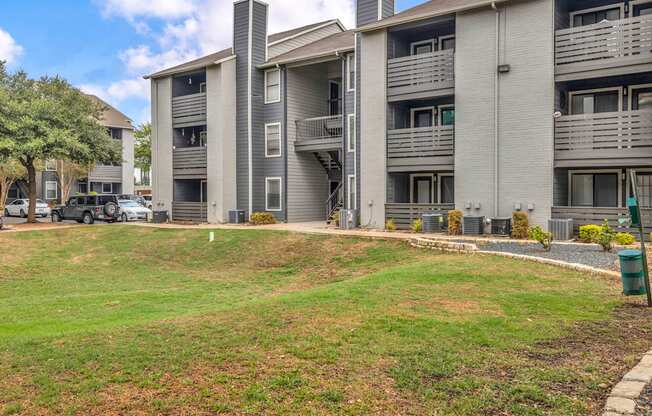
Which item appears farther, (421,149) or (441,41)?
(441,41)

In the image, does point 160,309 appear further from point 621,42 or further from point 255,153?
point 255,153

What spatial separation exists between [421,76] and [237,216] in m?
11.5

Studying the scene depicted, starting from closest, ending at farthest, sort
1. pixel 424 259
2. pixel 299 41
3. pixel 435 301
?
1. pixel 435 301
2. pixel 424 259
3. pixel 299 41

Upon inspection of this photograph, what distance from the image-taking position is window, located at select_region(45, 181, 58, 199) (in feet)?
159

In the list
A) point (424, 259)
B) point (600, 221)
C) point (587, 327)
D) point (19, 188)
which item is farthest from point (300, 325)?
point (19, 188)

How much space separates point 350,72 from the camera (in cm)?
2533

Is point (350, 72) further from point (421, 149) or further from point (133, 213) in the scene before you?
point (133, 213)

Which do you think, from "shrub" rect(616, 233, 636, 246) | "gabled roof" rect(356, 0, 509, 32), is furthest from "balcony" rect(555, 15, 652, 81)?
"shrub" rect(616, 233, 636, 246)

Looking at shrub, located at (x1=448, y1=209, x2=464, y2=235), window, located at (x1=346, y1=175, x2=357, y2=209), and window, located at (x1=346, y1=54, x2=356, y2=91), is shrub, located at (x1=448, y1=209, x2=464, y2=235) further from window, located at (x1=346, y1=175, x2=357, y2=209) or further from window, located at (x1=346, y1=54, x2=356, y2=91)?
window, located at (x1=346, y1=54, x2=356, y2=91)

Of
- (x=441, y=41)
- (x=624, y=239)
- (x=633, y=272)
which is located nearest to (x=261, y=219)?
(x=441, y=41)

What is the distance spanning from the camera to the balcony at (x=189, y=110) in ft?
96.8

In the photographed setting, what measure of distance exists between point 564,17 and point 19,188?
46839 mm

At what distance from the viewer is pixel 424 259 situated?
15148mm

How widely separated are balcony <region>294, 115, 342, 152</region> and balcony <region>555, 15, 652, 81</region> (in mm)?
10473
